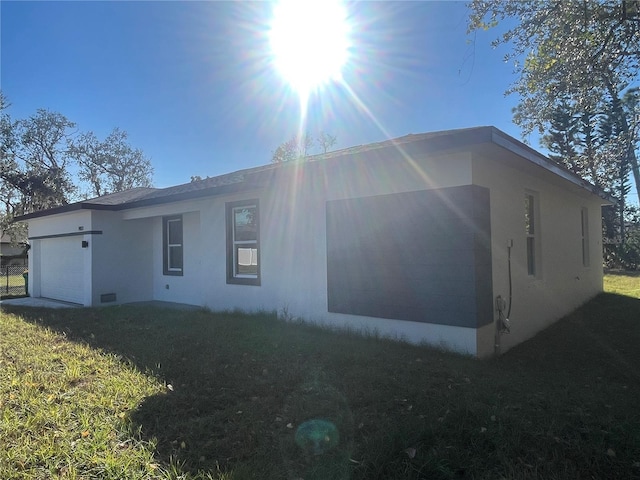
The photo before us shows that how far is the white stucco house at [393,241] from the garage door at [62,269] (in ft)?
2.81

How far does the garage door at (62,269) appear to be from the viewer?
1183 cm

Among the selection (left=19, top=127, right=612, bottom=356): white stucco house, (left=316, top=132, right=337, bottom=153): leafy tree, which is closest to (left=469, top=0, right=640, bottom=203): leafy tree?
(left=19, top=127, right=612, bottom=356): white stucco house

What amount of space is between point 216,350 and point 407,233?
3.21 meters

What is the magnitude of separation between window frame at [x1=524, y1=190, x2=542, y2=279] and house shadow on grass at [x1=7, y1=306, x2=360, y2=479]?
436 centimetres

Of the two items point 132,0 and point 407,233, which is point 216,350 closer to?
point 407,233

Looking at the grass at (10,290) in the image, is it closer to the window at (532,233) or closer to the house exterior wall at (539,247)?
the house exterior wall at (539,247)

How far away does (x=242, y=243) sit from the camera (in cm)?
868

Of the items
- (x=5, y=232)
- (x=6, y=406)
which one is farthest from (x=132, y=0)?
(x=5, y=232)

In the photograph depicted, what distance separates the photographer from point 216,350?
5.53 meters

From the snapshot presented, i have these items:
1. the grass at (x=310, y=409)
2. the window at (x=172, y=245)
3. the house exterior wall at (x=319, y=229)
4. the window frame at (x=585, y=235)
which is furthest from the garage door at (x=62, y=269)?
the window frame at (x=585, y=235)

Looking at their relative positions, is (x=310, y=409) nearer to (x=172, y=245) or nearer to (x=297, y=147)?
(x=172, y=245)

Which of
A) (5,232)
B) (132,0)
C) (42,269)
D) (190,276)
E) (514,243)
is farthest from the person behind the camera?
(5,232)

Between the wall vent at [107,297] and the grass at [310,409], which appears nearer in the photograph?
the grass at [310,409]

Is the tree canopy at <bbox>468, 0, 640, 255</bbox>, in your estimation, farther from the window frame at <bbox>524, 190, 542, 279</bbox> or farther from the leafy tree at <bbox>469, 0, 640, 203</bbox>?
the window frame at <bbox>524, 190, 542, 279</bbox>
